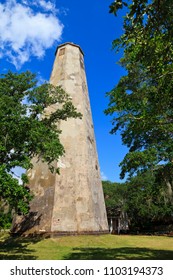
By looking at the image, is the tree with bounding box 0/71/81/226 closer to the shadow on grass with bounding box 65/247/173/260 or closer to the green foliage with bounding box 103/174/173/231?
the shadow on grass with bounding box 65/247/173/260

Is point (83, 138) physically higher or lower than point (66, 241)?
higher

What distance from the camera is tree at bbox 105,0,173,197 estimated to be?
5.64 metres

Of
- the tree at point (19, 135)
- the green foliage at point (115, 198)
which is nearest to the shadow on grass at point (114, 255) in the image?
the tree at point (19, 135)

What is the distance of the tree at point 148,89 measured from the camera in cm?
564

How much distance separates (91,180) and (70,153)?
2.35 m

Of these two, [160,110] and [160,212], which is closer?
[160,110]

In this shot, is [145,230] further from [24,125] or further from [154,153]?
[24,125]

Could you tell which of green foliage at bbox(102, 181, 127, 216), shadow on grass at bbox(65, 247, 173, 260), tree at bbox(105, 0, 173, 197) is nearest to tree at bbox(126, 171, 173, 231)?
green foliage at bbox(102, 181, 127, 216)

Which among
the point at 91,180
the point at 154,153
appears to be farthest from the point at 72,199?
the point at 154,153

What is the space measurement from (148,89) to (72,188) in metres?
7.71

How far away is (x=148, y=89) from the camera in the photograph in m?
12.3

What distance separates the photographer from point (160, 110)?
8.70 metres

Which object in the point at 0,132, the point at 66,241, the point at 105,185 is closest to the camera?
the point at 0,132

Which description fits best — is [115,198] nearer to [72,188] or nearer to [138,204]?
[138,204]
